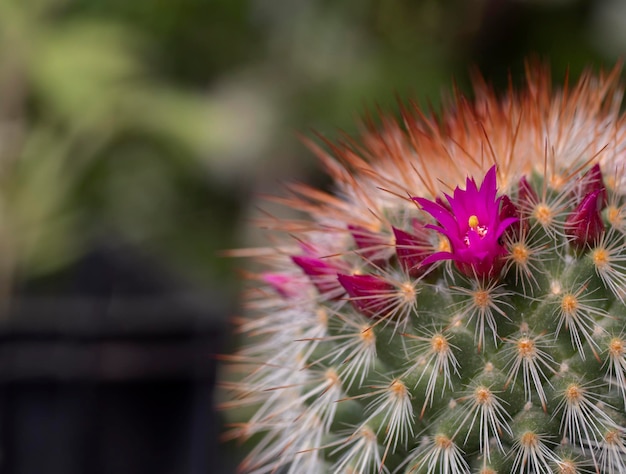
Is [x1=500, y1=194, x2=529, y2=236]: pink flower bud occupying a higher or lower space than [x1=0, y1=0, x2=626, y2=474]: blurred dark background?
lower

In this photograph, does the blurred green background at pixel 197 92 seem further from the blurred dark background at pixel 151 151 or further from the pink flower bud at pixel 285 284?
the pink flower bud at pixel 285 284

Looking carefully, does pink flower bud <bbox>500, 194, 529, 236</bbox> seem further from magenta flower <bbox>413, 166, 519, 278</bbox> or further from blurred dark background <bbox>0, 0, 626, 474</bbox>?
blurred dark background <bbox>0, 0, 626, 474</bbox>

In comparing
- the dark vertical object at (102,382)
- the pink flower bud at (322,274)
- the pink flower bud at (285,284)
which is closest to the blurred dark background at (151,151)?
the dark vertical object at (102,382)

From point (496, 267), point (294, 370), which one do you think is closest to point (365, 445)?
point (294, 370)

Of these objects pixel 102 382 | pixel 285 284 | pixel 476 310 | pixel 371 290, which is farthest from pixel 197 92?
pixel 476 310

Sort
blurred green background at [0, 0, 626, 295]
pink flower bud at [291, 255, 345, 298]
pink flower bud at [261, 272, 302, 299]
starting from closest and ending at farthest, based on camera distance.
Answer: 1. pink flower bud at [291, 255, 345, 298]
2. pink flower bud at [261, 272, 302, 299]
3. blurred green background at [0, 0, 626, 295]

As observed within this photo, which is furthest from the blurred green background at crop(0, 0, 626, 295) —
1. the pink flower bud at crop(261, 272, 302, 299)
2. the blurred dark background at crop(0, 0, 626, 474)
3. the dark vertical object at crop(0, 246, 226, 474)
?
the pink flower bud at crop(261, 272, 302, 299)

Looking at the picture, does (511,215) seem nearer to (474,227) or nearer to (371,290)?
(474,227)
